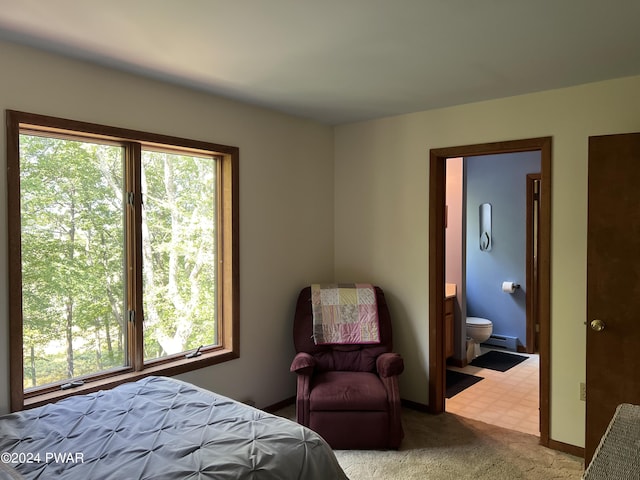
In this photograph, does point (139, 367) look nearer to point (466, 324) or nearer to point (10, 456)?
point (10, 456)

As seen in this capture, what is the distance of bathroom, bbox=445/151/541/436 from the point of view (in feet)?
18.2

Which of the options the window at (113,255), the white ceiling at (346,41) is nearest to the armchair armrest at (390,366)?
the window at (113,255)

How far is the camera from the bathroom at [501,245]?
18.2 ft

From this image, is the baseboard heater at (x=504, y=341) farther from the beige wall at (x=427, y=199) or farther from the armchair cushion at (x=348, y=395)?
the armchair cushion at (x=348, y=395)

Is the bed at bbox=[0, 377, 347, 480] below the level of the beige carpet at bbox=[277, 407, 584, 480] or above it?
above

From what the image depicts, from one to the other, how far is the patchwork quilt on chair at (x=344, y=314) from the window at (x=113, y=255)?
0.67m

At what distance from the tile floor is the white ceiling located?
8.01 feet

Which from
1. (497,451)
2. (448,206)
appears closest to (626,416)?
(497,451)

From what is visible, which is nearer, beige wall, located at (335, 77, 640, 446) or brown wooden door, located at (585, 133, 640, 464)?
brown wooden door, located at (585, 133, 640, 464)

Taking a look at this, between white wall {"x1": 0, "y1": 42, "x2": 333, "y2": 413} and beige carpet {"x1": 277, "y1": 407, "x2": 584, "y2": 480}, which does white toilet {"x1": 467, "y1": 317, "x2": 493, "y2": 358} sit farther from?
white wall {"x1": 0, "y1": 42, "x2": 333, "y2": 413}

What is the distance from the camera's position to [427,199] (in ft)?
12.2

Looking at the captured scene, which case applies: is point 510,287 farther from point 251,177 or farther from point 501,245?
point 251,177

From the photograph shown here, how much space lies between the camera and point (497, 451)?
3100 mm

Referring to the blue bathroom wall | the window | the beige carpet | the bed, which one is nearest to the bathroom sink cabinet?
the blue bathroom wall
